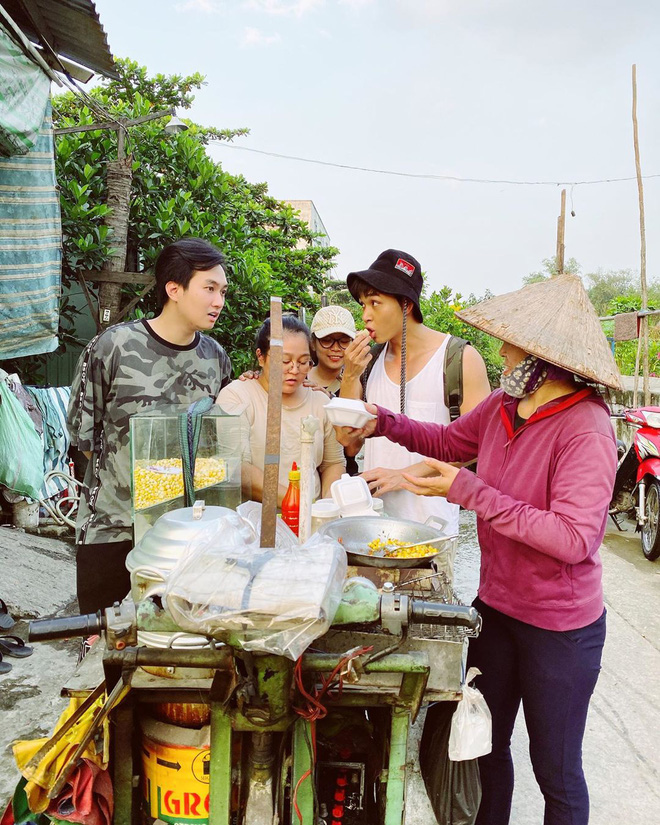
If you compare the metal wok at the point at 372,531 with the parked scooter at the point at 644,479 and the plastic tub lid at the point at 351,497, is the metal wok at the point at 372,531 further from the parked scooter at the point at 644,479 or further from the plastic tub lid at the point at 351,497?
the parked scooter at the point at 644,479

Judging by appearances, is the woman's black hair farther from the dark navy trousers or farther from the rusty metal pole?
the rusty metal pole

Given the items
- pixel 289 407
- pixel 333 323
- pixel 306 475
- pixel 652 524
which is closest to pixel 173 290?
pixel 289 407

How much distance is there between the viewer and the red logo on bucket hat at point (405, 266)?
8.68 feet

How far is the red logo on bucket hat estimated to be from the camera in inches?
104

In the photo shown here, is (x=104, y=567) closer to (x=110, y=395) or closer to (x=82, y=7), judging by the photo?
(x=110, y=395)

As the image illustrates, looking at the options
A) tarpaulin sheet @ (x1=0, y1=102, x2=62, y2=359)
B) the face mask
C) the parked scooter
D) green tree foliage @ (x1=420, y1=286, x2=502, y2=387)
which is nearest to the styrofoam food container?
the face mask

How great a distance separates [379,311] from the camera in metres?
2.63

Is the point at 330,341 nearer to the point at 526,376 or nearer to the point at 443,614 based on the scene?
the point at 526,376

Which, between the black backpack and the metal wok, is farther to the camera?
the black backpack

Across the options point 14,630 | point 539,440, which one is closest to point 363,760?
point 539,440

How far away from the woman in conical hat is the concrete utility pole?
4.13 meters

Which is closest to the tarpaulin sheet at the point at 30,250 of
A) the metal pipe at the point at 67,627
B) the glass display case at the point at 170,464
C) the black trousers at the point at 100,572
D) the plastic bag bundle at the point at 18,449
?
the plastic bag bundle at the point at 18,449

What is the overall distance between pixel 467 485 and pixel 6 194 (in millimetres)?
3283

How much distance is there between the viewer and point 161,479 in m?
1.99
